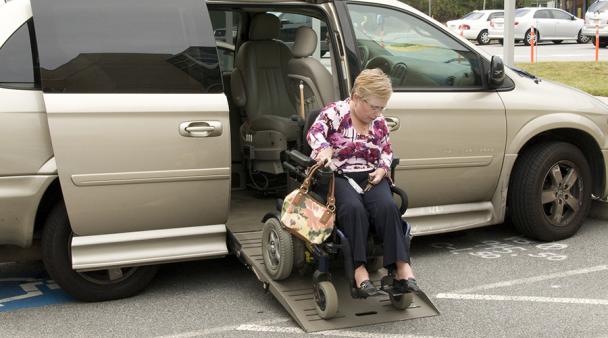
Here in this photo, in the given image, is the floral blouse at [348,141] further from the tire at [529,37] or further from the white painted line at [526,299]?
the tire at [529,37]

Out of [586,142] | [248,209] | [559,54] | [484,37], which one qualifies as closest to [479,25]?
[484,37]

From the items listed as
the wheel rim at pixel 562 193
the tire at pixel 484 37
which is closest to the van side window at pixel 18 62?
the wheel rim at pixel 562 193

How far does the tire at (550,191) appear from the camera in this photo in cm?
545

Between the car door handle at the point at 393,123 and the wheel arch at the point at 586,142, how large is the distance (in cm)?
103

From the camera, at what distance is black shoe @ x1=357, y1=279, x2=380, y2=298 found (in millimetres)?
3887

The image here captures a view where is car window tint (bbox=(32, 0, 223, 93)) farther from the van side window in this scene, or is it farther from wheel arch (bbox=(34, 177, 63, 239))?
wheel arch (bbox=(34, 177, 63, 239))

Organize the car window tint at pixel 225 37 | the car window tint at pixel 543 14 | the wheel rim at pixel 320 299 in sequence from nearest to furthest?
the wheel rim at pixel 320 299
the car window tint at pixel 225 37
the car window tint at pixel 543 14

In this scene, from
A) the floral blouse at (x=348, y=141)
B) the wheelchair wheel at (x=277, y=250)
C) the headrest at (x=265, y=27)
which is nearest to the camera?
the wheelchair wheel at (x=277, y=250)

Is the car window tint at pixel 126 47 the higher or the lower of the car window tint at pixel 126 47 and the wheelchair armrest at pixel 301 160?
the higher

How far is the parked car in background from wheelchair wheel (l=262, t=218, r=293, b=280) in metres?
22.3

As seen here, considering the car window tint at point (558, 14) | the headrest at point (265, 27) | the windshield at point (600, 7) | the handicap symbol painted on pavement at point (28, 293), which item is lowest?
the car window tint at point (558, 14)

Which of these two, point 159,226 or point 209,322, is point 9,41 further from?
point 209,322

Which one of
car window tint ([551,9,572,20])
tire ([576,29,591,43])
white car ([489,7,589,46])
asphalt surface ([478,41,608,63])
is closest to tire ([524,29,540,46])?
white car ([489,7,589,46])

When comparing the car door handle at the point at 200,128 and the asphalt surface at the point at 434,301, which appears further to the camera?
the car door handle at the point at 200,128
